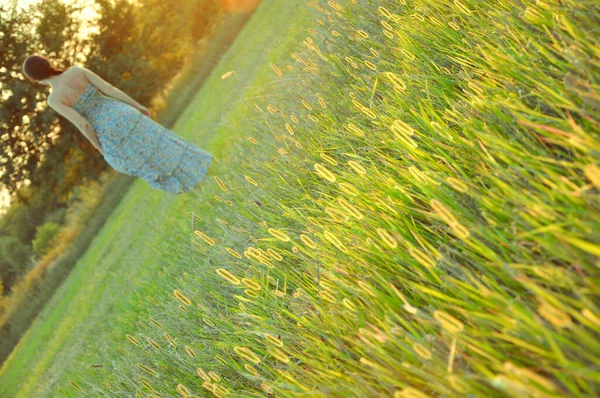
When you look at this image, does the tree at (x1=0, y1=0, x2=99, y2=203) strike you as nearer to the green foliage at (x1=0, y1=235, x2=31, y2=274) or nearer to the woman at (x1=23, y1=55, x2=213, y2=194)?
the green foliage at (x1=0, y1=235, x2=31, y2=274)

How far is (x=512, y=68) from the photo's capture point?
177 cm

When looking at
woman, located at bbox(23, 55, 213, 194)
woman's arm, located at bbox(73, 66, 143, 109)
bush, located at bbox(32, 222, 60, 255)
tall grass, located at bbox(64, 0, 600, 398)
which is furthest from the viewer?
bush, located at bbox(32, 222, 60, 255)

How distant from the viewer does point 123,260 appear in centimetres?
1018

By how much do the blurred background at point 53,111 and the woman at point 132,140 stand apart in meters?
9.46

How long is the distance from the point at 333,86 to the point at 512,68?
2.05 metres

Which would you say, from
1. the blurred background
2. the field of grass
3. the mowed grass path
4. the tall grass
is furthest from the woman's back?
the blurred background

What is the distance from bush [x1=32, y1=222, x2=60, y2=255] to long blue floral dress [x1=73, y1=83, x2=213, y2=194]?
49.2 feet

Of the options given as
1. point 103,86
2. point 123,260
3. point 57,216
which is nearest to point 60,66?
point 57,216

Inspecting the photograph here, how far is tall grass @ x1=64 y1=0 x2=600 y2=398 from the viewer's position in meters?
1.05

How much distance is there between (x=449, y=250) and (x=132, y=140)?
23.5 feet

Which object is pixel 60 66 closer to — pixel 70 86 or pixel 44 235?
pixel 44 235

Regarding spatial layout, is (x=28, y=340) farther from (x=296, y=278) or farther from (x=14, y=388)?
(x=296, y=278)

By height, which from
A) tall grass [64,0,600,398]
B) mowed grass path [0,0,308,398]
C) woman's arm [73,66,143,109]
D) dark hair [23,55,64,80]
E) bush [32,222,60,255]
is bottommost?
bush [32,222,60,255]

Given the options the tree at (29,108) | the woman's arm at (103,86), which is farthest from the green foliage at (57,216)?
the woman's arm at (103,86)
